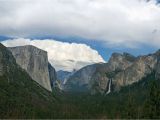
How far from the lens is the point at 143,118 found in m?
200

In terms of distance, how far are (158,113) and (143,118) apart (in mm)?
7658

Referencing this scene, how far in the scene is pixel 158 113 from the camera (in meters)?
199
